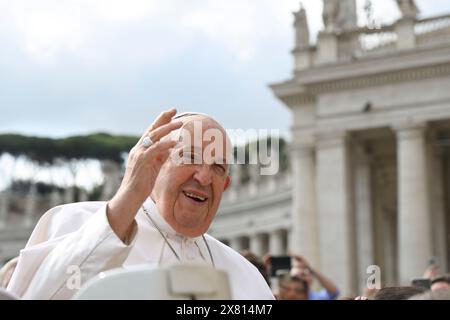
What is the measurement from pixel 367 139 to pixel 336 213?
433 cm

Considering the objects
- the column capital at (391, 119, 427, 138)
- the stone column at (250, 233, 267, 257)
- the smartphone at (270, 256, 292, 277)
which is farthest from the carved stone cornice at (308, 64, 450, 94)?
the stone column at (250, 233, 267, 257)

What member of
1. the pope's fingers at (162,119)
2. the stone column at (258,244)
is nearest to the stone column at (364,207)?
the stone column at (258,244)

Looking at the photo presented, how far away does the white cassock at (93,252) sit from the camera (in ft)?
12.2

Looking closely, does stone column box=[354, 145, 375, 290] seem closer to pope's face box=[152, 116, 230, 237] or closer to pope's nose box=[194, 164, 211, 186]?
pope's face box=[152, 116, 230, 237]

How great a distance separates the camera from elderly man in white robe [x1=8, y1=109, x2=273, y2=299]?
12.2 feet

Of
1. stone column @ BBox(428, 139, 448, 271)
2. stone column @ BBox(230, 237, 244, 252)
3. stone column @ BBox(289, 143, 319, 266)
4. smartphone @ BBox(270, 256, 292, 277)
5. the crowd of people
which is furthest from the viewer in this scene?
stone column @ BBox(230, 237, 244, 252)

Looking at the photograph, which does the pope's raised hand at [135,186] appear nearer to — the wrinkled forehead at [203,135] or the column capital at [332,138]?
the wrinkled forehead at [203,135]

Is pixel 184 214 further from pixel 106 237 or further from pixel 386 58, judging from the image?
pixel 386 58

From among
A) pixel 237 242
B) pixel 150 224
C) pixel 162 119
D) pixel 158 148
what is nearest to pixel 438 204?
pixel 237 242

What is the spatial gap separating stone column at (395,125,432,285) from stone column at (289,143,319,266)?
4.11 meters

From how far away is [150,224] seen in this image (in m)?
4.67

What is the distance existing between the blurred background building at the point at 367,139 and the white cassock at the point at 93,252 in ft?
97.0
